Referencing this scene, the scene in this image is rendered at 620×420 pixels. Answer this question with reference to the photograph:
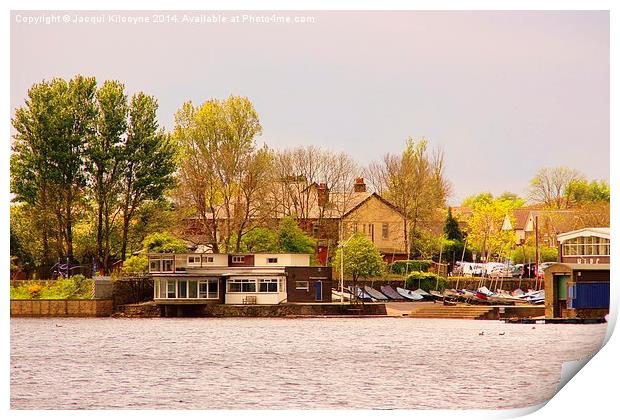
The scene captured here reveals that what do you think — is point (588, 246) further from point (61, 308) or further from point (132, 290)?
point (132, 290)

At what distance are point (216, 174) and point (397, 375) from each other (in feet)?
25.7

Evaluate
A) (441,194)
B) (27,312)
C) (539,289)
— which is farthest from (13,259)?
(539,289)

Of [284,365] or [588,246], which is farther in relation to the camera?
[588,246]

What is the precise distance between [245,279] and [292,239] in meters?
1.22

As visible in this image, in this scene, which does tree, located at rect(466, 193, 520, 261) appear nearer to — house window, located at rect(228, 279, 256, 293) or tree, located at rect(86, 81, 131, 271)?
house window, located at rect(228, 279, 256, 293)

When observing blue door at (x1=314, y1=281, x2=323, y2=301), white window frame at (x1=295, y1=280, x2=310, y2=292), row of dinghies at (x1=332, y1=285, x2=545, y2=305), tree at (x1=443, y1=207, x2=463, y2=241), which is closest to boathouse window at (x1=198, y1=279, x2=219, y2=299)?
white window frame at (x1=295, y1=280, x2=310, y2=292)

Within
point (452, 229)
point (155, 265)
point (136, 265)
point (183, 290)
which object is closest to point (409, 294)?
point (452, 229)

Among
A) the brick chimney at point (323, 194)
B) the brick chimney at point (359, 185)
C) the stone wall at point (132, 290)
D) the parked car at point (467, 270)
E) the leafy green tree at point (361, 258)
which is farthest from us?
the parked car at point (467, 270)

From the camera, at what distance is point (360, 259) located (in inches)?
1108

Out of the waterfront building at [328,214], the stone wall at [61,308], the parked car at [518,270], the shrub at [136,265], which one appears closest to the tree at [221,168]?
the waterfront building at [328,214]

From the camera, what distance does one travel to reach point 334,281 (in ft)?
96.7

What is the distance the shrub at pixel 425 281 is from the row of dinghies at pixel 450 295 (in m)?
0.09

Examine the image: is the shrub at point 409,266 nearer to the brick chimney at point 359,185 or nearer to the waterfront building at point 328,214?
the waterfront building at point 328,214

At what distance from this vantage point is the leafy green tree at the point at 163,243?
25.5 m
